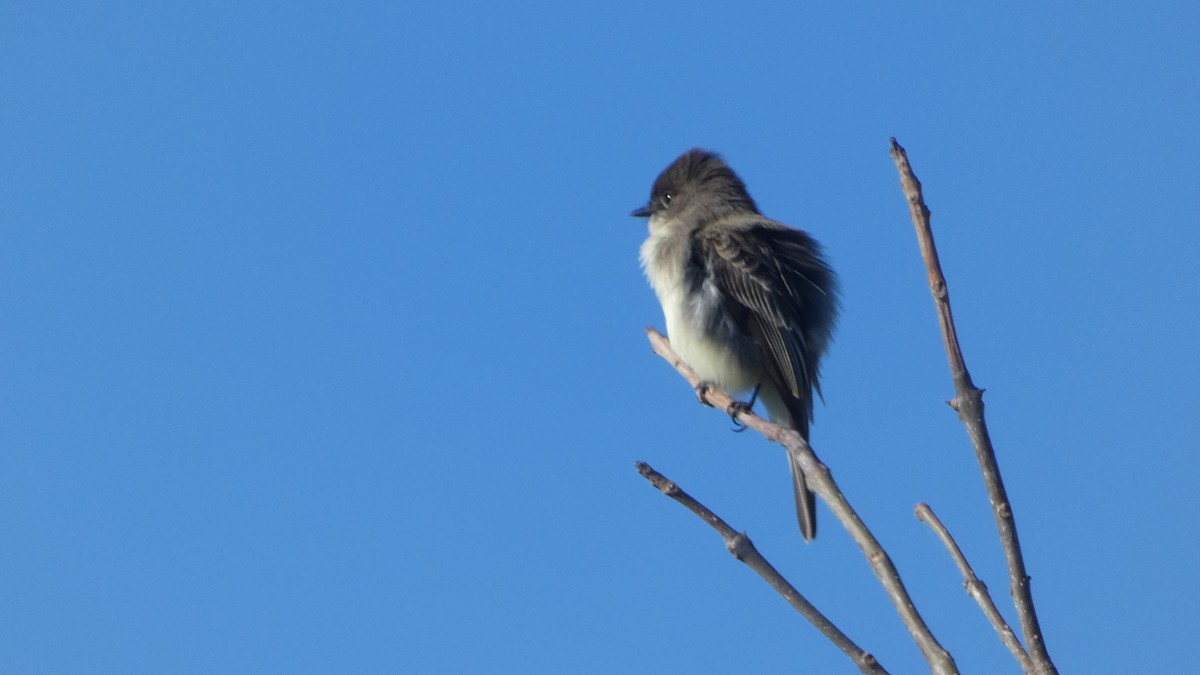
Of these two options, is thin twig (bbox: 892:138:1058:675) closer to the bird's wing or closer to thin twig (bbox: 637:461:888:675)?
thin twig (bbox: 637:461:888:675)

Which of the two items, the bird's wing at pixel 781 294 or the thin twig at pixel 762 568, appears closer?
the thin twig at pixel 762 568

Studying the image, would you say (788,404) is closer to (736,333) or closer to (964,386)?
(736,333)

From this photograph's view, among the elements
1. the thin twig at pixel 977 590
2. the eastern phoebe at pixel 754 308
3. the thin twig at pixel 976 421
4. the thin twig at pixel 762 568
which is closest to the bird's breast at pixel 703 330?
the eastern phoebe at pixel 754 308

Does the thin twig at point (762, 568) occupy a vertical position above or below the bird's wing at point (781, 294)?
below

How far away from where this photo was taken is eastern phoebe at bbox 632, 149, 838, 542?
7.23 m

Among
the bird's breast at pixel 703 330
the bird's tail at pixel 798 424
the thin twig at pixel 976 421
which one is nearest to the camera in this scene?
the thin twig at pixel 976 421

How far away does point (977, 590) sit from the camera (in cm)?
282

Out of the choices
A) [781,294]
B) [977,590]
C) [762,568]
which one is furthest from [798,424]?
[762,568]

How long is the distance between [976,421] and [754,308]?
482 cm

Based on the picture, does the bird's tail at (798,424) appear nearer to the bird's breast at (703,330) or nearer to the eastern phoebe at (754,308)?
the eastern phoebe at (754,308)

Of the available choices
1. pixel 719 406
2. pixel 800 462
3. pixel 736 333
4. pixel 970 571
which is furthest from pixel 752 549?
pixel 736 333

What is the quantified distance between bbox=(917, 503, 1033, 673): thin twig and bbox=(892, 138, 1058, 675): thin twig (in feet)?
0.23

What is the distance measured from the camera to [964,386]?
96.5 inches

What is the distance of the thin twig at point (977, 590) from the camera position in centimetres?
250
